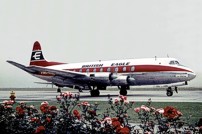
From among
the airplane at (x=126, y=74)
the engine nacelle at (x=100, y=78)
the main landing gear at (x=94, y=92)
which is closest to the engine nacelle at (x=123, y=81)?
the airplane at (x=126, y=74)

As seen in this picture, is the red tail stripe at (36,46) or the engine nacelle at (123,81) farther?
the red tail stripe at (36,46)

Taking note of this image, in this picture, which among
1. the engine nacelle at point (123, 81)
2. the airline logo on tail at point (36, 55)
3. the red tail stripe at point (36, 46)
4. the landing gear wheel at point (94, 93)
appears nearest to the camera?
the engine nacelle at point (123, 81)

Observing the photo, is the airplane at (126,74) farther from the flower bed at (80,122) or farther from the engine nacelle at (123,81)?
the flower bed at (80,122)

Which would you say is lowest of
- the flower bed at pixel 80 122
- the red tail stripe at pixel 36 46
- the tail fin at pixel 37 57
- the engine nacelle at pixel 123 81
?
the flower bed at pixel 80 122

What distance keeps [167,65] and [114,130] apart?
94.5ft

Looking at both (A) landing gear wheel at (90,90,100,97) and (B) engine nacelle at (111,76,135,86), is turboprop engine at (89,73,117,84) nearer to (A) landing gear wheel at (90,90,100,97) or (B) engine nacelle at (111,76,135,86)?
(B) engine nacelle at (111,76,135,86)

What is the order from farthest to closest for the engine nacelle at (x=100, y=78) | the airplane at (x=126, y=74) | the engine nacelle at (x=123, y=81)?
the engine nacelle at (x=100, y=78) → the engine nacelle at (x=123, y=81) → the airplane at (x=126, y=74)

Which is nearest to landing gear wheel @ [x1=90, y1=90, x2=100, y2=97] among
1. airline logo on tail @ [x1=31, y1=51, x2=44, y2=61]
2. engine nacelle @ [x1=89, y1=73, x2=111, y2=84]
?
engine nacelle @ [x1=89, y1=73, x2=111, y2=84]

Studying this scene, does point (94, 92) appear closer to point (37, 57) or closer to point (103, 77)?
point (103, 77)

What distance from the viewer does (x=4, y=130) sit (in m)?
9.27

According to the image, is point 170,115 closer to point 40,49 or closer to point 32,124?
point 32,124

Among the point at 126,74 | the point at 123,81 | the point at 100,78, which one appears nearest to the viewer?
the point at 123,81

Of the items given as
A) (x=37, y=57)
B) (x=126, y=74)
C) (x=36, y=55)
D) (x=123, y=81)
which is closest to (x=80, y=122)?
(x=123, y=81)

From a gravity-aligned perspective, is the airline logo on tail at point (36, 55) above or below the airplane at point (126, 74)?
above
